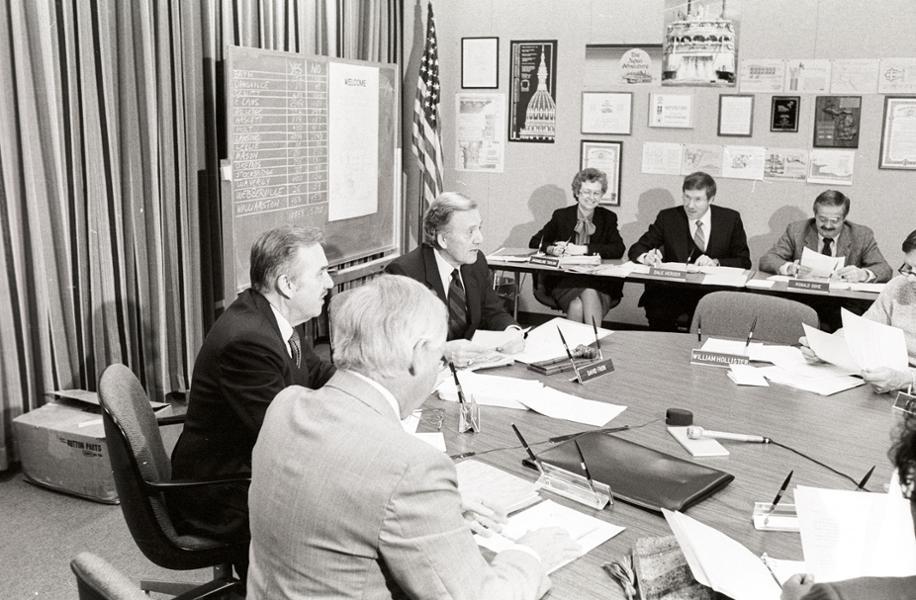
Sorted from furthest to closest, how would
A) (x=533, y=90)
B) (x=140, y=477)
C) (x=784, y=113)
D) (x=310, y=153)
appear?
(x=533, y=90) < (x=784, y=113) < (x=310, y=153) < (x=140, y=477)

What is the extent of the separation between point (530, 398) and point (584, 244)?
3.20 meters

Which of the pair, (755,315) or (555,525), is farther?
(755,315)

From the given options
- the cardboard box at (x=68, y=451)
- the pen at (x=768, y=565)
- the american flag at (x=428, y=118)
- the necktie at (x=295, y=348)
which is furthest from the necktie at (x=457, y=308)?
the american flag at (x=428, y=118)

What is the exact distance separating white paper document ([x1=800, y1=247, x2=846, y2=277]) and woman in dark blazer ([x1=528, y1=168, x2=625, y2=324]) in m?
1.09

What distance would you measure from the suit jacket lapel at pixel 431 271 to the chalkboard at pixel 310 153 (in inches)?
50.4

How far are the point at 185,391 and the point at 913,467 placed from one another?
13.2 feet

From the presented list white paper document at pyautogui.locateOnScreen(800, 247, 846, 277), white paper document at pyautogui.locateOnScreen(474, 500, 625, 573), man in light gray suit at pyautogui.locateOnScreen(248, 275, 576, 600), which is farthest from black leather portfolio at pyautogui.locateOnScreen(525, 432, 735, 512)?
white paper document at pyautogui.locateOnScreen(800, 247, 846, 277)

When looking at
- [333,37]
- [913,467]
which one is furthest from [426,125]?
[913,467]

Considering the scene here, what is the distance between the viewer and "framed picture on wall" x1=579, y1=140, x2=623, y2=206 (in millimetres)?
6562

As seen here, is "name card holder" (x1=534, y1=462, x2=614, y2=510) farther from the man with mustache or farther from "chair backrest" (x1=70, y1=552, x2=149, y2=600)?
the man with mustache

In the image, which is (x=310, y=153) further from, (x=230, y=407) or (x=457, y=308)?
(x=230, y=407)

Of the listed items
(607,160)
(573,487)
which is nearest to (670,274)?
(607,160)

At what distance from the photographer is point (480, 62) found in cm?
683

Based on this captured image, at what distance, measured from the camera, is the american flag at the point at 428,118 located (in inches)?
247
